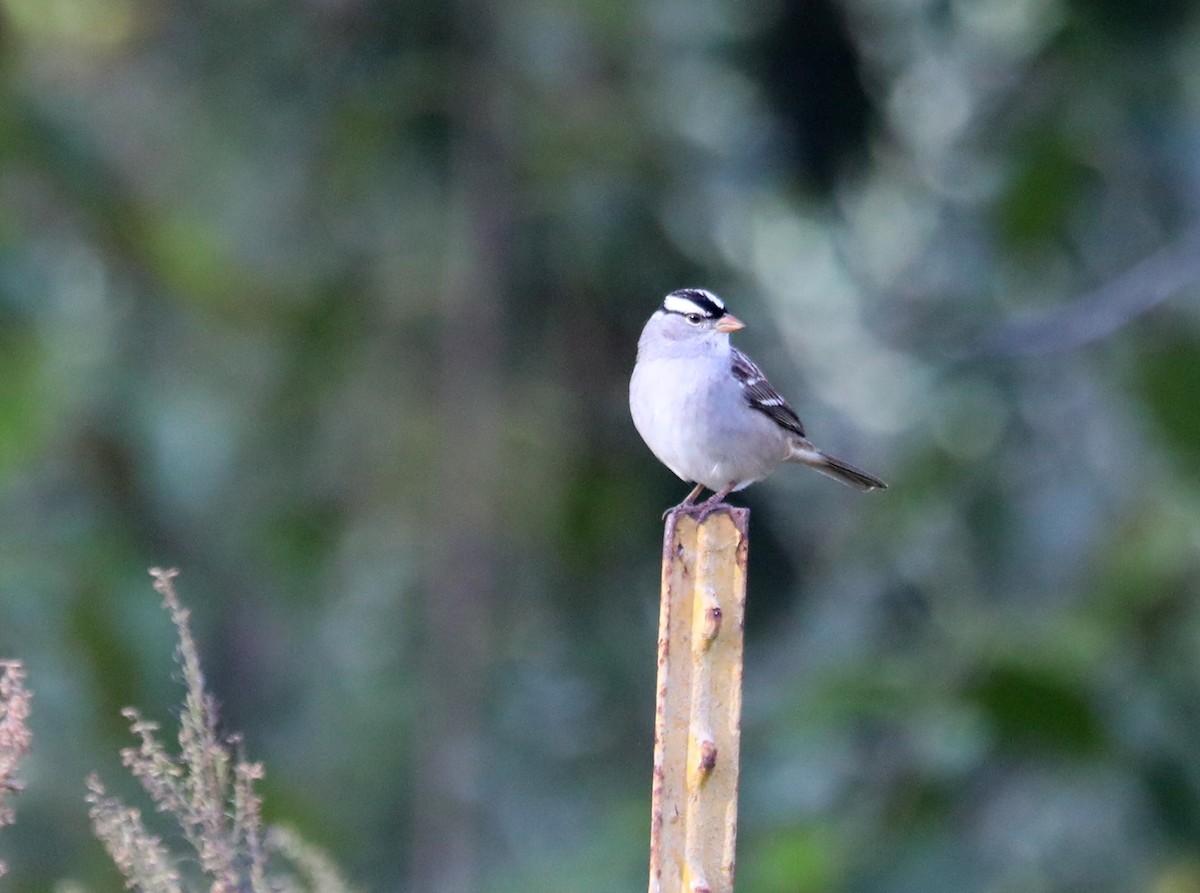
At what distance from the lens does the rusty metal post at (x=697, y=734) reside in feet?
7.73

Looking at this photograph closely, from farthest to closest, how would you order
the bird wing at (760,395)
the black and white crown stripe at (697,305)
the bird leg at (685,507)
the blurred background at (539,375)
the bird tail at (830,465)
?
the blurred background at (539,375) < the bird tail at (830,465) < the black and white crown stripe at (697,305) < the bird wing at (760,395) < the bird leg at (685,507)

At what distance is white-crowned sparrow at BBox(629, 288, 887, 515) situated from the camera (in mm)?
4742

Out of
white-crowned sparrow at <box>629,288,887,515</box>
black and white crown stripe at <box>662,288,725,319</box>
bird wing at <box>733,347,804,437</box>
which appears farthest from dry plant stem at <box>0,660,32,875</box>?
black and white crown stripe at <box>662,288,725,319</box>

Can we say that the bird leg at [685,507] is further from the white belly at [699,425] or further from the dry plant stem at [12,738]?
the dry plant stem at [12,738]

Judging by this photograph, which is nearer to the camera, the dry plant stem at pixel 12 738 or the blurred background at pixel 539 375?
the dry plant stem at pixel 12 738

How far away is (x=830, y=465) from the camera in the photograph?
5.73 m

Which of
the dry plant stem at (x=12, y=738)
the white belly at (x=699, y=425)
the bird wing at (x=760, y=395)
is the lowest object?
the dry plant stem at (x=12, y=738)

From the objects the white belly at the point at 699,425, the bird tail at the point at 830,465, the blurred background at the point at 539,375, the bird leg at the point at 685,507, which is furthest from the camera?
the blurred background at the point at 539,375

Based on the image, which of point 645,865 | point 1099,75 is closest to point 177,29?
point 1099,75

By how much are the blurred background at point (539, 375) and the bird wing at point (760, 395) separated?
1.94m

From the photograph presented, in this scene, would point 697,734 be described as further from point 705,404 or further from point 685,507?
point 705,404

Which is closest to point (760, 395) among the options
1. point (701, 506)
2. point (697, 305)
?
point (697, 305)

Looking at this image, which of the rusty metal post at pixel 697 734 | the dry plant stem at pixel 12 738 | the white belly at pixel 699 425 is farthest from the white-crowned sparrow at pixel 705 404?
the dry plant stem at pixel 12 738

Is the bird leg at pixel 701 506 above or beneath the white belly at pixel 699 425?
beneath
